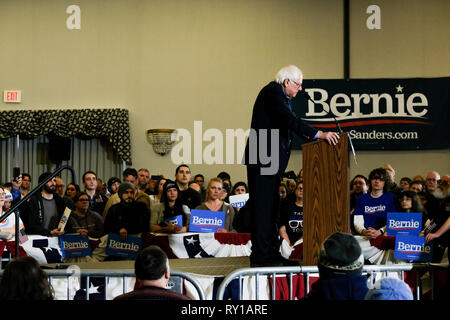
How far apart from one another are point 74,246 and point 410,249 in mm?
2937

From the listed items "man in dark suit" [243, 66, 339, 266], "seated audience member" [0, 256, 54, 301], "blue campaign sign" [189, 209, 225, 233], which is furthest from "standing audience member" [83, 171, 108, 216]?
"seated audience member" [0, 256, 54, 301]

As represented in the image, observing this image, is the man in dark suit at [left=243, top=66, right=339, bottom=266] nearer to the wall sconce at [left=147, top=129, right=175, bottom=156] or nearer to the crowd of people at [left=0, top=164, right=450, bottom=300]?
the crowd of people at [left=0, top=164, right=450, bottom=300]

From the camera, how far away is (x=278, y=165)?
477cm

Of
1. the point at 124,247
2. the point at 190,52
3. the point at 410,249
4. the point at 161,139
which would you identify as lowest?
the point at 124,247

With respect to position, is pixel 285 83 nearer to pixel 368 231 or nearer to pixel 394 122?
pixel 368 231

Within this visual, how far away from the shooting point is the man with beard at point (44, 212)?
6961 millimetres

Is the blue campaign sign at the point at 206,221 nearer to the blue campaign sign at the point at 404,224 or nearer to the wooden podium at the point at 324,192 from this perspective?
the blue campaign sign at the point at 404,224

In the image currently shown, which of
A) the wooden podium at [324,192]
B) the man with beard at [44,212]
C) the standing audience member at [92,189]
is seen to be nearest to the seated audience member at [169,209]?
the man with beard at [44,212]

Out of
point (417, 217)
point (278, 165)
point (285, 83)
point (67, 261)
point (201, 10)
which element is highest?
point (201, 10)

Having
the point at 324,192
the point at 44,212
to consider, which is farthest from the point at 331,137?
the point at 44,212

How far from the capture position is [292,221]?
21.0ft

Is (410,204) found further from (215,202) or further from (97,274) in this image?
(97,274)
